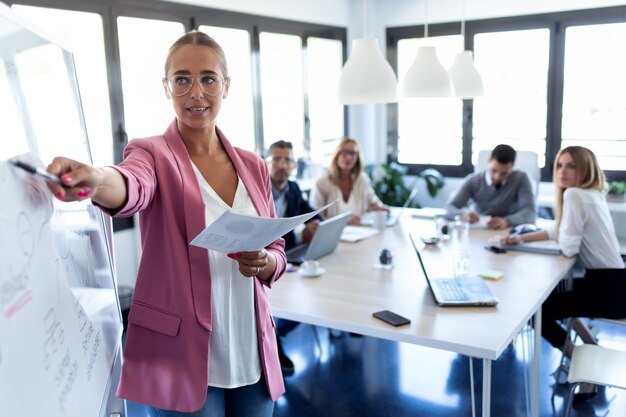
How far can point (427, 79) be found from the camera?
323 cm

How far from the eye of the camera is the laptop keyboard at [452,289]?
240cm

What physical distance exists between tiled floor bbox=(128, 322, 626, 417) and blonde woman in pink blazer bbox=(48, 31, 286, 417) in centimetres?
166

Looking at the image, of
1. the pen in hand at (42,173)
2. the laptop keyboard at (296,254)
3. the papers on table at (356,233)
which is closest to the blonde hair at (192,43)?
the pen in hand at (42,173)

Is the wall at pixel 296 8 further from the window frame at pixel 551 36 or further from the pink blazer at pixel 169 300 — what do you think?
the pink blazer at pixel 169 300

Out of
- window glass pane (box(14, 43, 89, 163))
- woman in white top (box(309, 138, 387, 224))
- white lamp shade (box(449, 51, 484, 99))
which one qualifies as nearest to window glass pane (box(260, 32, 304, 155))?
woman in white top (box(309, 138, 387, 224))

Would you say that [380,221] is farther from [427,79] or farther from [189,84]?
[189,84]

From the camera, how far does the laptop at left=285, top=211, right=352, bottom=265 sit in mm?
2884

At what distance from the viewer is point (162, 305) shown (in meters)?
1.27

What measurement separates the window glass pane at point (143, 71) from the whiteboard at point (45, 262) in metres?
2.81

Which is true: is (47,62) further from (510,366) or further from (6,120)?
(510,366)

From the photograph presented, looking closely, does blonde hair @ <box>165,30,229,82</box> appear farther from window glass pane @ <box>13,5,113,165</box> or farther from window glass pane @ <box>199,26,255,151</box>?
window glass pane @ <box>199,26,255,151</box>

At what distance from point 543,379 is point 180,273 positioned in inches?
99.7

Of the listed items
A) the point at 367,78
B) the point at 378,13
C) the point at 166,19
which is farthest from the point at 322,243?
the point at 378,13

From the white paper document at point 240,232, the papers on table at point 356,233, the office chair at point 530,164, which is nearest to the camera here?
the white paper document at point 240,232
